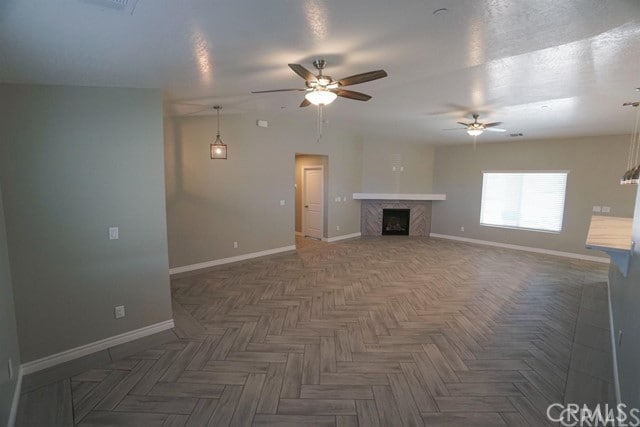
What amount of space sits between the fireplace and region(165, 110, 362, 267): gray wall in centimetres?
262

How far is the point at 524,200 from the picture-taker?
23.4 ft

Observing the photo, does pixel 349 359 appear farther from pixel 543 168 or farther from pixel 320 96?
pixel 543 168

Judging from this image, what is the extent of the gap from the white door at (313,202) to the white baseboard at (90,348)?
15.9ft

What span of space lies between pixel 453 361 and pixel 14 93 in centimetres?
440

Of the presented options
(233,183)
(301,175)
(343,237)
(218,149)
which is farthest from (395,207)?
(218,149)

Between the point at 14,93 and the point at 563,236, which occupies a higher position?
the point at 14,93

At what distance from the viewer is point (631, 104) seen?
371 cm

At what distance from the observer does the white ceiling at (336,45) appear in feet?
5.29

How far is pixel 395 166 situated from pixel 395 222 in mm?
1668

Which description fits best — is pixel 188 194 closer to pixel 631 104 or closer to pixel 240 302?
pixel 240 302

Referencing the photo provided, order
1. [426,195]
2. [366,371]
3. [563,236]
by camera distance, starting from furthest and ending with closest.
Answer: [426,195] → [563,236] → [366,371]

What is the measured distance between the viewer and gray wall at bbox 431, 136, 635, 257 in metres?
5.89

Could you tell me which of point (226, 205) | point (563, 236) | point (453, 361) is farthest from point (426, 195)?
point (453, 361)

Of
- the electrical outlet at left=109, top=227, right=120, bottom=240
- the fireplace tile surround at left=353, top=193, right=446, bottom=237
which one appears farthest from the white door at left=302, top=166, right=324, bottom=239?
the electrical outlet at left=109, top=227, right=120, bottom=240
